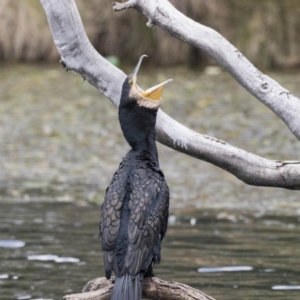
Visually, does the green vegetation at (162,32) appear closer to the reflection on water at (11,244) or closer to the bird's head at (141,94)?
the reflection on water at (11,244)

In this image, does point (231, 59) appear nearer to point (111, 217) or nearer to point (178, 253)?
point (111, 217)

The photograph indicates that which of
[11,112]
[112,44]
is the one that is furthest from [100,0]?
[11,112]

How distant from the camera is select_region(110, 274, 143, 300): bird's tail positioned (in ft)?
16.7

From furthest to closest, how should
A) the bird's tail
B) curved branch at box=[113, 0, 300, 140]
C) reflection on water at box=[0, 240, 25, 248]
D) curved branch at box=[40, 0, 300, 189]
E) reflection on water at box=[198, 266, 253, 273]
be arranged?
reflection on water at box=[0, 240, 25, 248] → reflection on water at box=[198, 266, 253, 273] → curved branch at box=[113, 0, 300, 140] → curved branch at box=[40, 0, 300, 189] → the bird's tail

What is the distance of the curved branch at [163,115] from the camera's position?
5598mm

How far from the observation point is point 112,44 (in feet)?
59.7

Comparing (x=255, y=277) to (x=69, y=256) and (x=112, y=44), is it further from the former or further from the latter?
(x=112, y=44)

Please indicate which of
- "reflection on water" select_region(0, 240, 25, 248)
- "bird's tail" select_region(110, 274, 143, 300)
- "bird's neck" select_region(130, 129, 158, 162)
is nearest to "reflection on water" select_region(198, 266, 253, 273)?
"reflection on water" select_region(0, 240, 25, 248)

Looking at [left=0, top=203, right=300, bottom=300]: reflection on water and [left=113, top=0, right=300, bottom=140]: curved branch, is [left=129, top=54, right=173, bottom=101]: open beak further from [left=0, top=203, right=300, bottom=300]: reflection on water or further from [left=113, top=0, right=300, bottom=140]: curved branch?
[left=0, top=203, right=300, bottom=300]: reflection on water

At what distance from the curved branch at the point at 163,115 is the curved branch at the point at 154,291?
29.9 inches

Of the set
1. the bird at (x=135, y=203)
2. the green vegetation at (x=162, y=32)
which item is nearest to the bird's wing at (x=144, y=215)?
the bird at (x=135, y=203)

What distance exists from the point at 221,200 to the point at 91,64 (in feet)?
14.8

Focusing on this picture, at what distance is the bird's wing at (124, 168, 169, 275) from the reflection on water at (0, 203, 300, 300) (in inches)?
59.7

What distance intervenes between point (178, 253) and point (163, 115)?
2.65 m
